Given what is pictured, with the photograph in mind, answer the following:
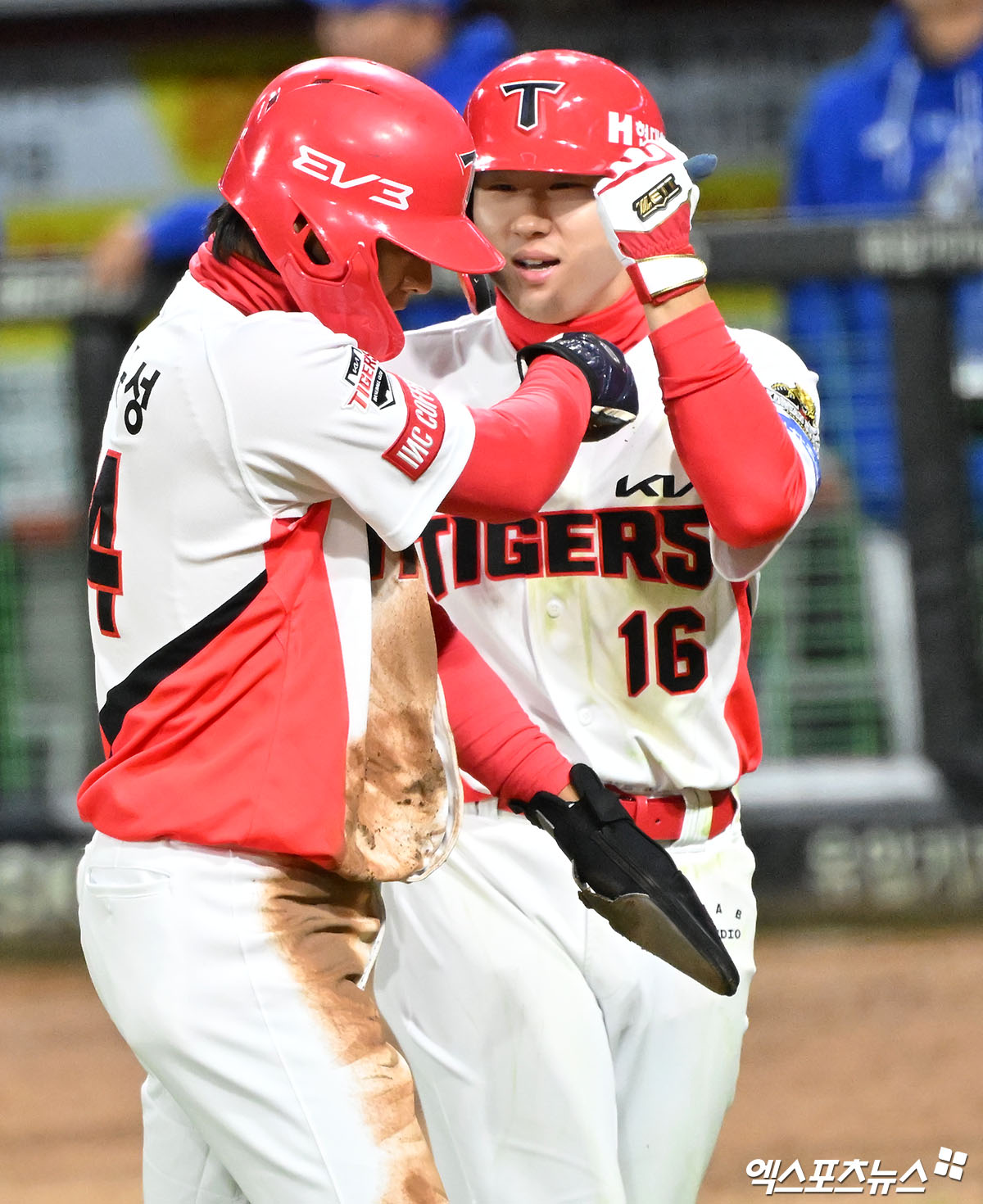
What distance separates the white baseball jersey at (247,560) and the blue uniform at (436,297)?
10.0ft

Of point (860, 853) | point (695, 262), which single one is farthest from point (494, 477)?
point (860, 853)

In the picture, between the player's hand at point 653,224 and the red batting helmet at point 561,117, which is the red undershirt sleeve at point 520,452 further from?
the red batting helmet at point 561,117

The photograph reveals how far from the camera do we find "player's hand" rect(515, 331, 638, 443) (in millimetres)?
2139

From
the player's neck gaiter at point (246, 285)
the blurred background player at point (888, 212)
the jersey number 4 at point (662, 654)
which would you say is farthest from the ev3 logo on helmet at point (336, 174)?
the blurred background player at point (888, 212)

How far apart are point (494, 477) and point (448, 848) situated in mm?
464

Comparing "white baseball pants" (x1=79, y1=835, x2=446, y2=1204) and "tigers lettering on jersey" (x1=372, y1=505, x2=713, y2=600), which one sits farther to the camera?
"tigers lettering on jersey" (x1=372, y1=505, x2=713, y2=600)

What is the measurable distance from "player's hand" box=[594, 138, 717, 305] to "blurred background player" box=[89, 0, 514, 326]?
2755 mm

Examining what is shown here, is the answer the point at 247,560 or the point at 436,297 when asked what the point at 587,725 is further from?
the point at 436,297

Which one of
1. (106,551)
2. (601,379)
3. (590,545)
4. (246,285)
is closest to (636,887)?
(590,545)

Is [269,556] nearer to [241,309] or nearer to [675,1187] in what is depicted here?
[241,309]

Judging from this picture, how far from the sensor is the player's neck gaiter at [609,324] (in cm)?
247

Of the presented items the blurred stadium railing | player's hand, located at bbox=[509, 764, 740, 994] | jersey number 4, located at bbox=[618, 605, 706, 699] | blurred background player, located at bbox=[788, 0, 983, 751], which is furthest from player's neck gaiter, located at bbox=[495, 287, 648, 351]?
blurred background player, located at bbox=[788, 0, 983, 751]

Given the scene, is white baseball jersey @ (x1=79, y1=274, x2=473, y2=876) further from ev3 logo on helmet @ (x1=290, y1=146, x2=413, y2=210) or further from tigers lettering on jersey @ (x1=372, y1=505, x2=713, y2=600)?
tigers lettering on jersey @ (x1=372, y1=505, x2=713, y2=600)

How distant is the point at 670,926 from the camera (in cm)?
216
